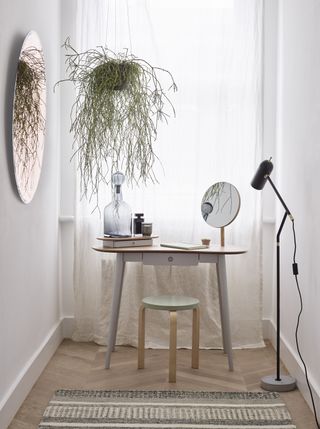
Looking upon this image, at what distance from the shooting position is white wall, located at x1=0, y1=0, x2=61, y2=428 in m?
2.81

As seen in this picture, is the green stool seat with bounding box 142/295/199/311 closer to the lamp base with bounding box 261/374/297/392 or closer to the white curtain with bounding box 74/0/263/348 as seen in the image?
the lamp base with bounding box 261/374/297/392

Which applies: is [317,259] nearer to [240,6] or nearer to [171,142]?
[171,142]

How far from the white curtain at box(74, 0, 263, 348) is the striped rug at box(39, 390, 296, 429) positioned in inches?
41.2

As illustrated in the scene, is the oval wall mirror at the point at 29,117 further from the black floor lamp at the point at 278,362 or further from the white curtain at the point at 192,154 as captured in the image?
the black floor lamp at the point at 278,362

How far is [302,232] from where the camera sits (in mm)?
3398

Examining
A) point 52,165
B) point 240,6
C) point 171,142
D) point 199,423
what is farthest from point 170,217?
point 199,423

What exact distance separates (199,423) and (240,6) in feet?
8.84

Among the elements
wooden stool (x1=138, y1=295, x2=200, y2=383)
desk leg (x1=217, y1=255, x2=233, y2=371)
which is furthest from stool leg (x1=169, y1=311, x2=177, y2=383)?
desk leg (x1=217, y1=255, x2=233, y2=371)

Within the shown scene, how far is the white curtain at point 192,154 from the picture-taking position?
14.2ft

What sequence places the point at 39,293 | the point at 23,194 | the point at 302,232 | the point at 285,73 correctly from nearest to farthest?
the point at 23,194 → the point at 302,232 → the point at 39,293 → the point at 285,73

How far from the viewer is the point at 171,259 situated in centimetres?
372

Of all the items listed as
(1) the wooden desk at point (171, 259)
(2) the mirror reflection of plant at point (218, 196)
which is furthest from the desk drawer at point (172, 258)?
(2) the mirror reflection of plant at point (218, 196)

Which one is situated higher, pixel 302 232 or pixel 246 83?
pixel 246 83

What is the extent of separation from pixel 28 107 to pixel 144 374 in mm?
1597
